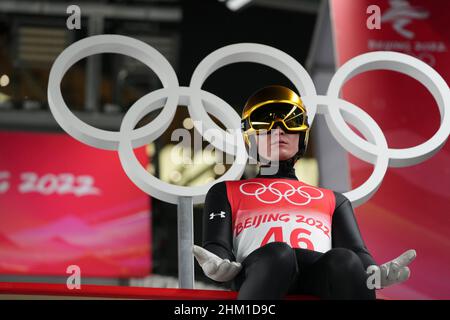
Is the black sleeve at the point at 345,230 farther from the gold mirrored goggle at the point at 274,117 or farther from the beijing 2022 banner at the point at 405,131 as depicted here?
the beijing 2022 banner at the point at 405,131

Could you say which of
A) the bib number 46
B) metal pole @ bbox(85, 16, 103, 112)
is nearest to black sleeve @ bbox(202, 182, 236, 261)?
the bib number 46

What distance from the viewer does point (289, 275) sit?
7.27 feet

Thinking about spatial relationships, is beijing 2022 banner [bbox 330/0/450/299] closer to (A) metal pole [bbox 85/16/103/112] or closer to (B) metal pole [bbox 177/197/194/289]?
(B) metal pole [bbox 177/197/194/289]

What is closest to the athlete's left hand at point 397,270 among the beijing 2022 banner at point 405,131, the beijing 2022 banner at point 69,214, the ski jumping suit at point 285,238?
the ski jumping suit at point 285,238

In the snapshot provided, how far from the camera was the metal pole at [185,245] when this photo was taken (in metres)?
2.77

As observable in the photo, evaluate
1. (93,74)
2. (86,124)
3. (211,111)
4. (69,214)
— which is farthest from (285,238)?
(93,74)

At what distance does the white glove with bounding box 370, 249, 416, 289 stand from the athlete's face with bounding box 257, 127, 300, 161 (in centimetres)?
64

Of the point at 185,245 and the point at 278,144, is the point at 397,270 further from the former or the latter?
the point at 185,245

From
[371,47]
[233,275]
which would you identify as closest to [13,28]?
[371,47]

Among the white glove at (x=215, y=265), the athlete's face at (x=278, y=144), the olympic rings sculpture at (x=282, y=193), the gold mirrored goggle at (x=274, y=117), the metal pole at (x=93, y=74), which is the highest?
the metal pole at (x=93, y=74)

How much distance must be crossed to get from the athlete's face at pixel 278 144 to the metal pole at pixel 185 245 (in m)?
0.34
